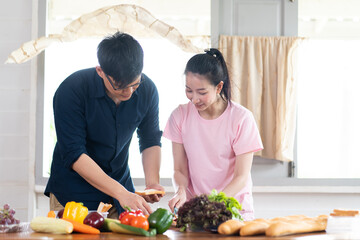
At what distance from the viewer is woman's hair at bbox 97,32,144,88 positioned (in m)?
2.21

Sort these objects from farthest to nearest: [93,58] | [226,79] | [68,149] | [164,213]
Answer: [93,58] → [226,79] → [68,149] → [164,213]

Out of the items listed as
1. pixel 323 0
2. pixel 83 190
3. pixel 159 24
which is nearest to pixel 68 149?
pixel 83 190

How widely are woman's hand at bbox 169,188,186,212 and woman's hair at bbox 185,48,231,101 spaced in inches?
21.9

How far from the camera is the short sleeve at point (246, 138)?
261 cm

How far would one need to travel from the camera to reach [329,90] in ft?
15.5

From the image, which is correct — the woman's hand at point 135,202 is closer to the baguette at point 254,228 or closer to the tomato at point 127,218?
the tomato at point 127,218

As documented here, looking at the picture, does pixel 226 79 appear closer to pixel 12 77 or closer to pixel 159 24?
pixel 159 24

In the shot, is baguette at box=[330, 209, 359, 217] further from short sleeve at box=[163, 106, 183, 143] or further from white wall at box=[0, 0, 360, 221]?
white wall at box=[0, 0, 360, 221]

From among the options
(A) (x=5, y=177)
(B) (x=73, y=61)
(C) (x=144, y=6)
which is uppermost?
(C) (x=144, y=6)

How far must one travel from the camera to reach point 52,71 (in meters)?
4.62

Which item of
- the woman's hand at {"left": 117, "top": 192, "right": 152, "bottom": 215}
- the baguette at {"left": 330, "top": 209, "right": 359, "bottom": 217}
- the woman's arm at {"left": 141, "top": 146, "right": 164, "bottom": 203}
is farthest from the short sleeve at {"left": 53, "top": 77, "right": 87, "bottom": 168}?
the baguette at {"left": 330, "top": 209, "right": 359, "bottom": 217}

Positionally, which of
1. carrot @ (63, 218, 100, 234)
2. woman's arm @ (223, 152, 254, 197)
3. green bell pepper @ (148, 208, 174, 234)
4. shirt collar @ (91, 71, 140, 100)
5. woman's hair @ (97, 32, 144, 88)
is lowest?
carrot @ (63, 218, 100, 234)

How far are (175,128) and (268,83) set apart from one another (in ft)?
6.22

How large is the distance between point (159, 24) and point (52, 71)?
1079mm
